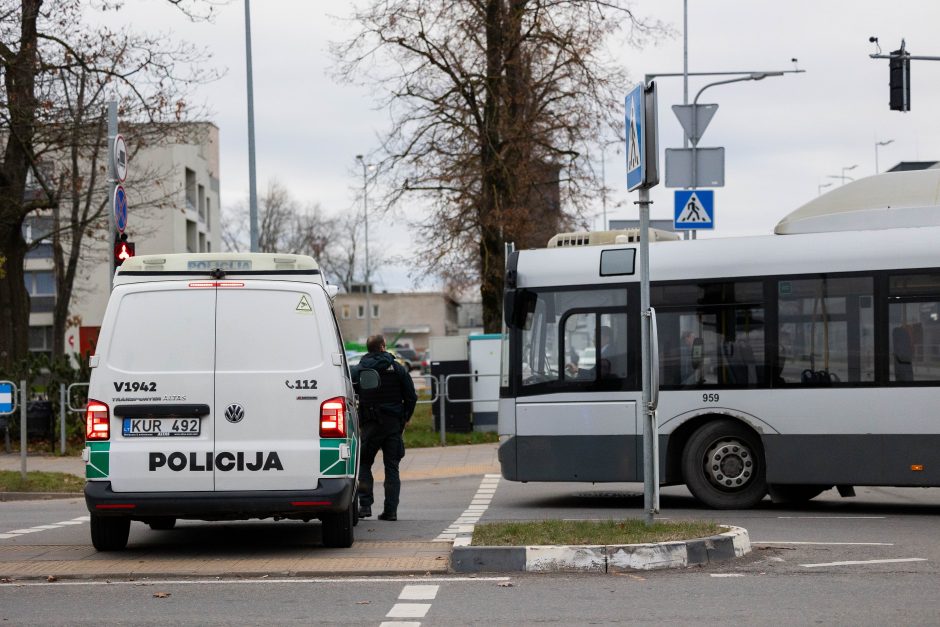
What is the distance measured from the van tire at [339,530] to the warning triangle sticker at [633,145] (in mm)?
3350

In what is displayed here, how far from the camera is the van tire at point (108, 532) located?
10.6 metres

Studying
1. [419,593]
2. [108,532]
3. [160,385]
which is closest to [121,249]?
[108,532]

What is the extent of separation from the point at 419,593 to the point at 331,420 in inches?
71.2

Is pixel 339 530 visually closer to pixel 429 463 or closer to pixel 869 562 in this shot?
pixel 869 562

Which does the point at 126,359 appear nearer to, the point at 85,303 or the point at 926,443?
the point at 926,443

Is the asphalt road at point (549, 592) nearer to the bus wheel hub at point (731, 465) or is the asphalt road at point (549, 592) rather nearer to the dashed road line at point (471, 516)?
the dashed road line at point (471, 516)

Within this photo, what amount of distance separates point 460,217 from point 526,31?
4167 millimetres

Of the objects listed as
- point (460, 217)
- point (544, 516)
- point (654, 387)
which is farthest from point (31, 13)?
point (654, 387)

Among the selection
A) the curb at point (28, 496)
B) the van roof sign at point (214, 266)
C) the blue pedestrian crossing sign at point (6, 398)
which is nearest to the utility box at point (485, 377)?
the curb at point (28, 496)

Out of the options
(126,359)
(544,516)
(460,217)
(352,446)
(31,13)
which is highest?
(31,13)

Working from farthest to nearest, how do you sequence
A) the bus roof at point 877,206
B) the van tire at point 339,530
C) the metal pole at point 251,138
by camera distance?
1. the metal pole at point 251,138
2. the bus roof at point 877,206
3. the van tire at point 339,530

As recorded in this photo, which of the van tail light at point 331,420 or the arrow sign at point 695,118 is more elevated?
the arrow sign at point 695,118

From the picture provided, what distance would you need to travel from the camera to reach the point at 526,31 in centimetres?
2903

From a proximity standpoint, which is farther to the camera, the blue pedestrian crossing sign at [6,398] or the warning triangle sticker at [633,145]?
the blue pedestrian crossing sign at [6,398]
